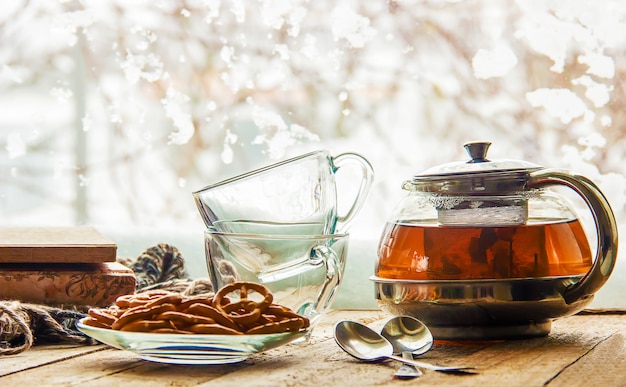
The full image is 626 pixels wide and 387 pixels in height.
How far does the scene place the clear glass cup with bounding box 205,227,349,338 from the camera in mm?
672

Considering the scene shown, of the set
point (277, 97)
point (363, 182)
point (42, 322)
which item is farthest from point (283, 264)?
point (277, 97)

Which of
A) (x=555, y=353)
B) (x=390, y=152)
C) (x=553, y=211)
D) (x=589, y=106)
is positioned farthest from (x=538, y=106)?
(x=555, y=353)

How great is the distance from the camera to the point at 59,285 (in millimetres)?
837

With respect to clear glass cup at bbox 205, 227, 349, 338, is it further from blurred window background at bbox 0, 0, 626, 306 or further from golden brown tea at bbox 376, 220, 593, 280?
blurred window background at bbox 0, 0, 626, 306

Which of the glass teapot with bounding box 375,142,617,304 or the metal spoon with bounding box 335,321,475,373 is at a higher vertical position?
the glass teapot with bounding box 375,142,617,304

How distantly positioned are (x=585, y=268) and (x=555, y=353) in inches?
3.8

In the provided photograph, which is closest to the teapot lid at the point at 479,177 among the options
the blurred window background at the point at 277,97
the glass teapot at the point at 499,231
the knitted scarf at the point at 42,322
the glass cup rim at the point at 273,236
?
the glass teapot at the point at 499,231

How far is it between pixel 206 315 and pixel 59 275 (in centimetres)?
30

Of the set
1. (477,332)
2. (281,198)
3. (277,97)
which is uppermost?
(277,97)

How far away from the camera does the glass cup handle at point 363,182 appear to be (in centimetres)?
78

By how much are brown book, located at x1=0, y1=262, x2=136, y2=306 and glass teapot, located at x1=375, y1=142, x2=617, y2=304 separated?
0.97 feet

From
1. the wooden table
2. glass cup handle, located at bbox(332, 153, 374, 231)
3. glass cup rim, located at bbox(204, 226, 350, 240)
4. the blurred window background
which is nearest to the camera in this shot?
the wooden table

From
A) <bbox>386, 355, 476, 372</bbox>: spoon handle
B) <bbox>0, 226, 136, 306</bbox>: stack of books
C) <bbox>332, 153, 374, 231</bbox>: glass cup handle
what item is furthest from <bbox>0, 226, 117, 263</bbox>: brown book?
<bbox>386, 355, 476, 372</bbox>: spoon handle

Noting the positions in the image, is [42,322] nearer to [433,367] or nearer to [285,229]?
[285,229]
